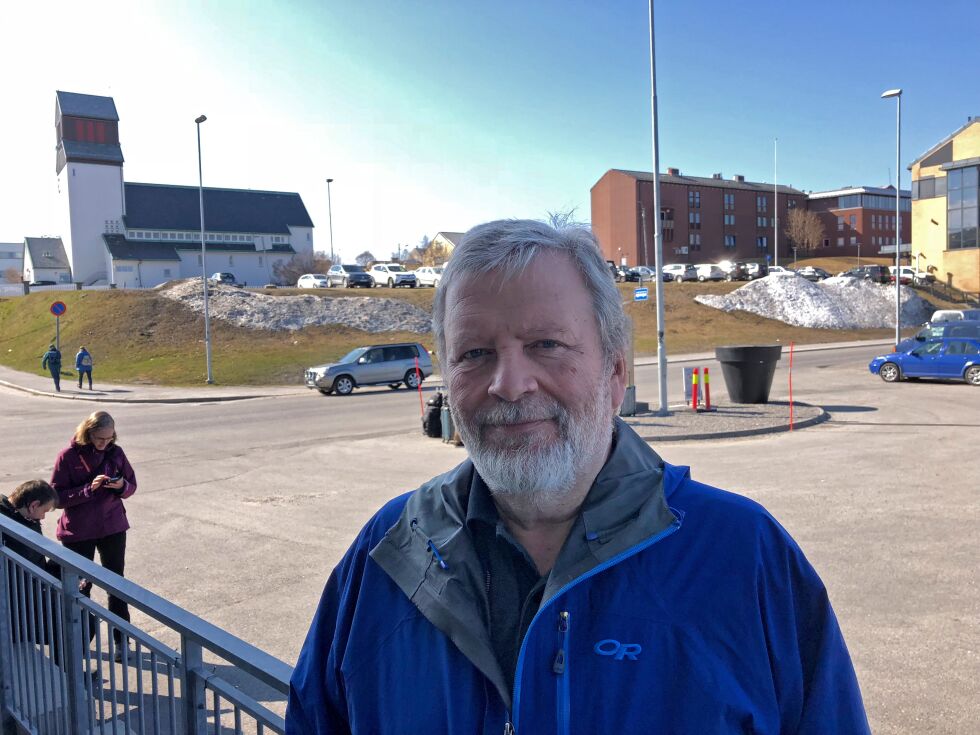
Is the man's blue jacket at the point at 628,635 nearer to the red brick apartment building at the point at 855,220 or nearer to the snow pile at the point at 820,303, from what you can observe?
the snow pile at the point at 820,303

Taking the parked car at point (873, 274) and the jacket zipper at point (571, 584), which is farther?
the parked car at point (873, 274)

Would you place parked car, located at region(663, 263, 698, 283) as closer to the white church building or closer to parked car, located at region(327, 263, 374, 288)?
parked car, located at region(327, 263, 374, 288)

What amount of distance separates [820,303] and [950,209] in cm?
1902

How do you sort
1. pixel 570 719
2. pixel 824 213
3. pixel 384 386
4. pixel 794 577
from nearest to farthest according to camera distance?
1. pixel 570 719
2. pixel 794 577
3. pixel 384 386
4. pixel 824 213

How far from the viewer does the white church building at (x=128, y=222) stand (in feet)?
254

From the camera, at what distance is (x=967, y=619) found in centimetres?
604

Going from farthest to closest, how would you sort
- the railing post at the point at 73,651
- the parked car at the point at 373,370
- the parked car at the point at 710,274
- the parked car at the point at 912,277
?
the parked car at the point at 710,274
the parked car at the point at 912,277
the parked car at the point at 373,370
the railing post at the point at 73,651

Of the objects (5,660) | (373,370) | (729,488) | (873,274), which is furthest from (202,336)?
(873,274)

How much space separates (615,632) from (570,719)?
191mm

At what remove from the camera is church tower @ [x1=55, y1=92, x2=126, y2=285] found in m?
77.8

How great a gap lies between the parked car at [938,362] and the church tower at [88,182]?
7234 centimetres

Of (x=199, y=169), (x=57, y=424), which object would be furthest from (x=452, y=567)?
(x=199, y=169)

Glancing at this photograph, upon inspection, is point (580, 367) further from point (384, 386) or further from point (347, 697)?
point (384, 386)

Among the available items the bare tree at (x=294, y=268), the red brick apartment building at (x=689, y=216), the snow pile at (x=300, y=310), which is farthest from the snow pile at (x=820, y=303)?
the bare tree at (x=294, y=268)
